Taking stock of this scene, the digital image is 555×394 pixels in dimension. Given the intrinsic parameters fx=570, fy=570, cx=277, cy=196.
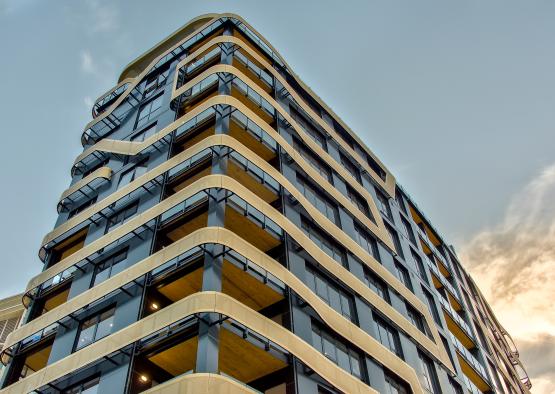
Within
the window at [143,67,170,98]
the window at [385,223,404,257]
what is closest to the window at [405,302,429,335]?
the window at [385,223,404,257]

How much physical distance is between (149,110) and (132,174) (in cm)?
676

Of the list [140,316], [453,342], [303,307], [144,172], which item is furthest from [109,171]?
[453,342]

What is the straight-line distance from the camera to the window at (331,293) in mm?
31984

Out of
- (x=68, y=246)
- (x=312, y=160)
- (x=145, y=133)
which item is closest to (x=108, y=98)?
(x=145, y=133)

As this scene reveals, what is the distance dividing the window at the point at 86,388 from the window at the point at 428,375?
2033 cm

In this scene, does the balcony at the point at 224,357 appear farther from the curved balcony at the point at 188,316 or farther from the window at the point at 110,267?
the window at the point at 110,267

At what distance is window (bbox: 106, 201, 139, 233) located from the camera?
112 ft

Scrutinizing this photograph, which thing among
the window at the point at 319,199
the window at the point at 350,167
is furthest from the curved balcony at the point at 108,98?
the window at the point at 350,167

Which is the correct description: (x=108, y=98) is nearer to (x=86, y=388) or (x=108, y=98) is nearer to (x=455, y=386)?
(x=86, y=388)

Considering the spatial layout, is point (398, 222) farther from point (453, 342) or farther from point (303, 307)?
point (303, 307)

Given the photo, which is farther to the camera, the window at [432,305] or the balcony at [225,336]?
the window at [432,305]

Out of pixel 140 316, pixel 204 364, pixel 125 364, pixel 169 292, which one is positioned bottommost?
pixel 204 364

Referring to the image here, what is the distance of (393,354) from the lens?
1316 inches

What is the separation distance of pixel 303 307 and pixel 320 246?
702 centimetres
